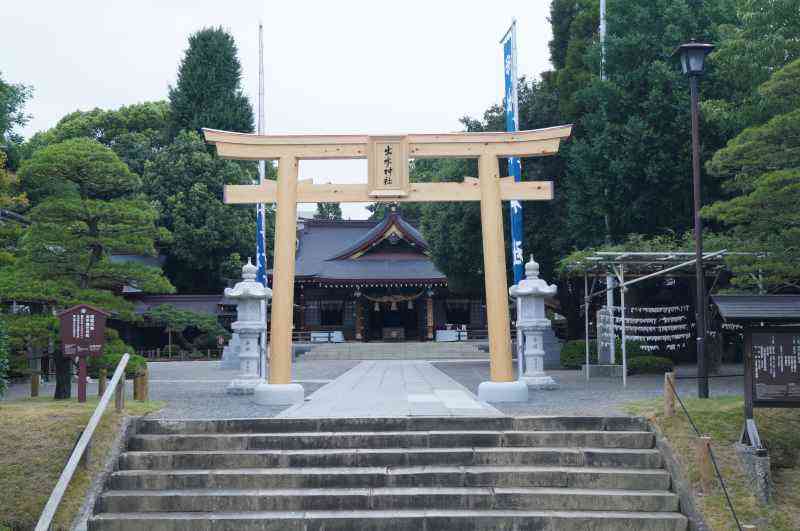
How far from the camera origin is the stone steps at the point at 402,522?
7492 mm

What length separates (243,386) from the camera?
14.7 meters

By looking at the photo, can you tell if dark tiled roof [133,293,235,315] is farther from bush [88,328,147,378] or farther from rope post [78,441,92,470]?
rope post [78,441,92,470]

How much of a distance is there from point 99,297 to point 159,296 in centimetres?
2523

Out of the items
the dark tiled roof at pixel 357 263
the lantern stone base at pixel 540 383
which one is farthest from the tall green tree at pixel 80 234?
the dark tiled roof at pixel 357 263

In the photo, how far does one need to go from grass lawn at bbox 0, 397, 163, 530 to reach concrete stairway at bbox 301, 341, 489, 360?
21.7 meters

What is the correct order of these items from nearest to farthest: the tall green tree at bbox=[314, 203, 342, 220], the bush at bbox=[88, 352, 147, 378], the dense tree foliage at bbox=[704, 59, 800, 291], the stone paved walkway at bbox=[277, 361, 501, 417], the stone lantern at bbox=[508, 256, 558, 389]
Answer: the dense tree foliage at bbox=[704, 59, 800, 291]
the stone paved walkway at bbox=[277, 361, 501, 417]
the bush at bbox=[88, 352, 147, 378]
the stone lantern at bbox=[508, 256, 558, 389]
the tall green tree at bbox=[314, 203, 342, 220]

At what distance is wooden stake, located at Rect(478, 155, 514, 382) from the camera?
12102 mm

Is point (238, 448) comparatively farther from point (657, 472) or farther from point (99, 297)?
point (99, 297)

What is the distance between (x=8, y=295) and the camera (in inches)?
485

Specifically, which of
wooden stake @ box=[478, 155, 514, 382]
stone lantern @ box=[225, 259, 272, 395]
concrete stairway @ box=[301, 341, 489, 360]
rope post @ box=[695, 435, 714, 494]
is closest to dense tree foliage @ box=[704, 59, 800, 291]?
wooden stake @ box=[478, 155, 514, 382]

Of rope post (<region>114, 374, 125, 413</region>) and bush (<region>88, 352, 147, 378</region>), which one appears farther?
bush (<region>88, 352, 147, 378</region>)

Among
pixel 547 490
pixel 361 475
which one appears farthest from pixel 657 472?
pixel 361 475

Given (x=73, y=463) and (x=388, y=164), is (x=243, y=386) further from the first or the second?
(x=73, y=463)

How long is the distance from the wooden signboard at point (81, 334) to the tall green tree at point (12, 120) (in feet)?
82.8
